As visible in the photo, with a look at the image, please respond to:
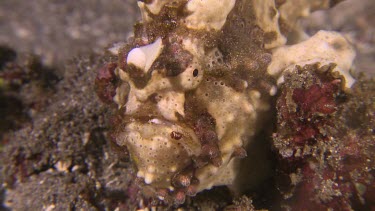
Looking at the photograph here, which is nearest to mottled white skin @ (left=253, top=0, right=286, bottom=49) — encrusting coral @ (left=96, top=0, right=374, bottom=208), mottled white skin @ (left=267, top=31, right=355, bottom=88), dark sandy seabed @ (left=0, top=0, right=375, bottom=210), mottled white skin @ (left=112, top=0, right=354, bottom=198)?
mottled white skin @ (left=267, top=31, right=355, bottom=88)

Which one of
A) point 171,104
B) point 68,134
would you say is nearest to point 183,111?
point 171,104

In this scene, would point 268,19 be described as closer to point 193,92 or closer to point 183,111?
point 193,92

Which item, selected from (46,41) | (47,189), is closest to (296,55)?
(47,189)

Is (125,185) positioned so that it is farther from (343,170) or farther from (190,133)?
(343,170)

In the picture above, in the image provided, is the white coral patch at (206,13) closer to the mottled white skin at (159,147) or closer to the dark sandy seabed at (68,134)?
the mottled white skin at (159,147)

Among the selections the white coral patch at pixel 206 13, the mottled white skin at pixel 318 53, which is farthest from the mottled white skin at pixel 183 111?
the mottled white skin at pixel 318 53

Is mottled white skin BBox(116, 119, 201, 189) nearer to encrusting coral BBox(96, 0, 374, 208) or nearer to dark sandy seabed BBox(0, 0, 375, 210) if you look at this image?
encrusting coral BBox(96, 0, 374, 208)
